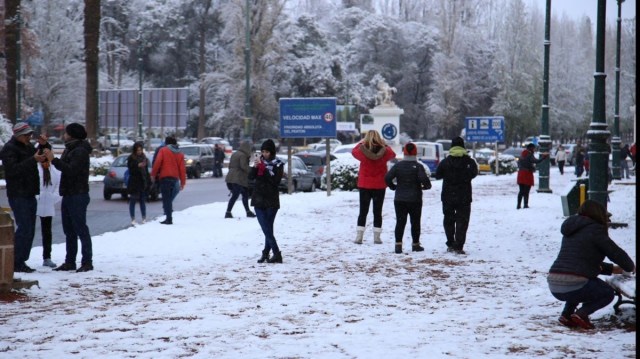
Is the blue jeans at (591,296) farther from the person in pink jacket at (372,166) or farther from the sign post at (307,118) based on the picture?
the sign post at (307,118)

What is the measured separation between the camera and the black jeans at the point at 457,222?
12.8 metres

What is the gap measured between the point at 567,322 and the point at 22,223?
249 inches

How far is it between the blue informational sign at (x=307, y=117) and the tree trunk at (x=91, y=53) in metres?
13.8

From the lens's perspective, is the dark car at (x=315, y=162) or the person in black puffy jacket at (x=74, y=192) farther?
the dark car at (x=315, y=162)

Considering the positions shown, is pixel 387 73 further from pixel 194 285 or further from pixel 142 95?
pixel 194 285

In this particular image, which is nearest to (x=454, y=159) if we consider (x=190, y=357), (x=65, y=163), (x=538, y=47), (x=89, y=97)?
(x=65, y=163)

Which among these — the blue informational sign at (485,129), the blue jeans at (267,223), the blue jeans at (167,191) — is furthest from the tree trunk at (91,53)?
the blue jeans at (267,223)

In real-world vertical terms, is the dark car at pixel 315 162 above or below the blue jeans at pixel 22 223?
above

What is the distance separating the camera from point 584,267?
736 centimetres

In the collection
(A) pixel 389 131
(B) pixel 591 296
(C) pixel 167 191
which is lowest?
(B) pixel 591 296

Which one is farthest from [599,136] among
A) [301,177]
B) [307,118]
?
[301,177]

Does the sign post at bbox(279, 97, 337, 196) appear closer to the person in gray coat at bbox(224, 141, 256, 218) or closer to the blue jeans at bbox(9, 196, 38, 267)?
the person in gray coat at bbox(224, 141, 256, 218)

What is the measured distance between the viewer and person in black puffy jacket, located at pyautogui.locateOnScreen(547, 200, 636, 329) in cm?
731

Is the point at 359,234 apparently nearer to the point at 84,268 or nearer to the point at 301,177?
the point at 84,268
